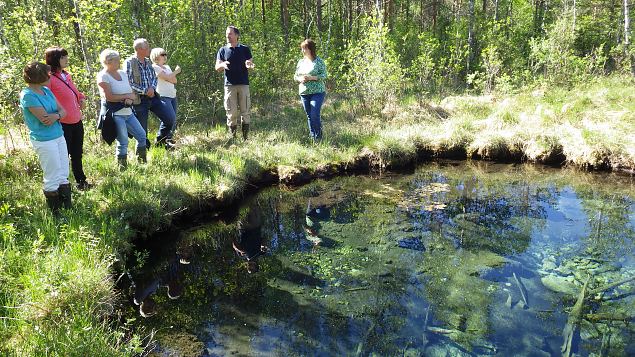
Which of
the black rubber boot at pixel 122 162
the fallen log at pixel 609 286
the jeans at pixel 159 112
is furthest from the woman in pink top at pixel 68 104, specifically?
the fallen log at pixel 609 286

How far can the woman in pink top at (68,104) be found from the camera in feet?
15.4

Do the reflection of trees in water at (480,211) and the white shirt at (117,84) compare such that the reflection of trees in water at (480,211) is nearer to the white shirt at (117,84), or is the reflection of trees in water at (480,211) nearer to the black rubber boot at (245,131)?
the black rubber boot at (245,131)

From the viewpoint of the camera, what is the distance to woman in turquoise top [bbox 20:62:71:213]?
12.6 ft

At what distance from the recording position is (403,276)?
160 inches

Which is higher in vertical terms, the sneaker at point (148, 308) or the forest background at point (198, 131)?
the forest background at point (198, 131)

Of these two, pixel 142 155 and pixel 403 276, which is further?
pixel 142 155

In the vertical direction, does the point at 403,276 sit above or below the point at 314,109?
below

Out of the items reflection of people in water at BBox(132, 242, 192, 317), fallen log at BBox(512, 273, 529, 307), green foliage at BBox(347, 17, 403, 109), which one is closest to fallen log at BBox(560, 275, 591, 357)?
fallen log at BBox(512, 273, 529, 307)

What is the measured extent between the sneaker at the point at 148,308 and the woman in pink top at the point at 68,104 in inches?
73.8

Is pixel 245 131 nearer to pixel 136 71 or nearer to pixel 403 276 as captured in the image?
pixel 136 71

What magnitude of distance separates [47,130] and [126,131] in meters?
1.46

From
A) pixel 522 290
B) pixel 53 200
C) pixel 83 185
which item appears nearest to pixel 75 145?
pixel 83 185

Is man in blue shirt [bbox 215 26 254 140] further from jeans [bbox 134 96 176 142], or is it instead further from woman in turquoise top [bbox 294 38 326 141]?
jeans [bbox 134 96 176 142]

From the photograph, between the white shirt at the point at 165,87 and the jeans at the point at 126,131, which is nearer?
the jeans at the point at 126,131
